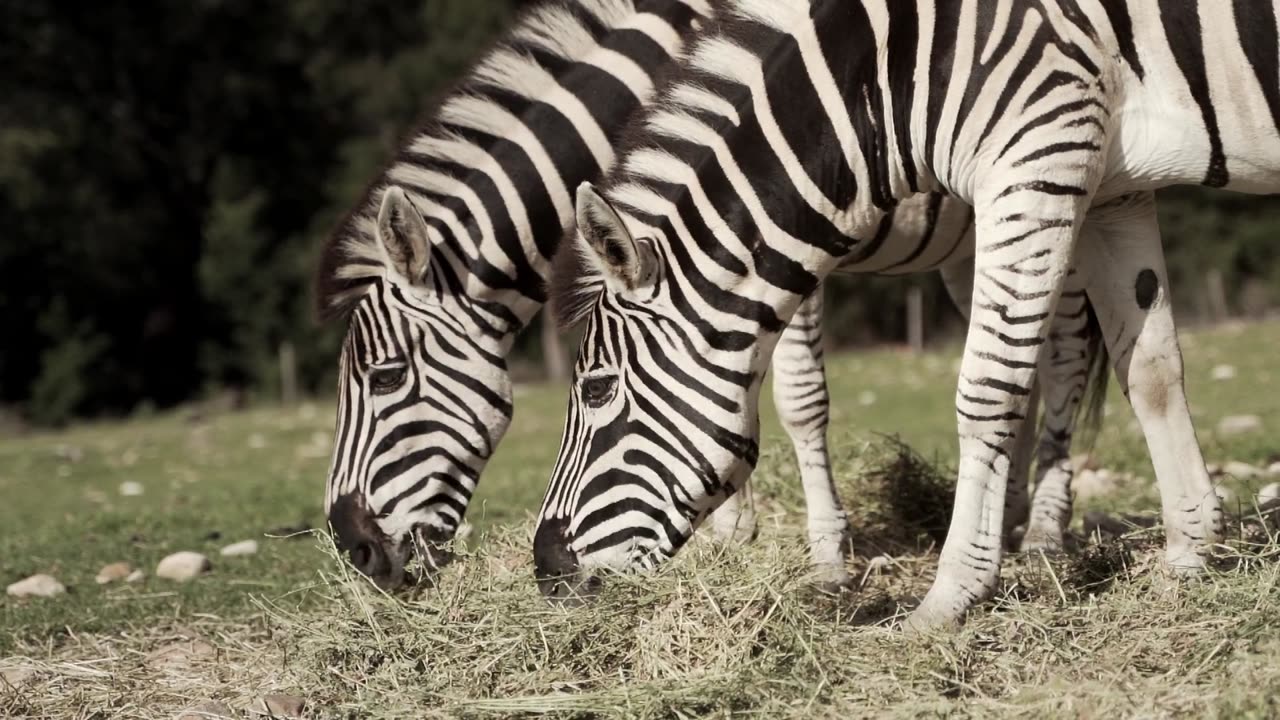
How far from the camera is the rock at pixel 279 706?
14.2 ft

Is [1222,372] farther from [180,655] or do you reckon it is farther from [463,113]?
[180,655]

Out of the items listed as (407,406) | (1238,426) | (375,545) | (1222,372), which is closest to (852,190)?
(407,406)

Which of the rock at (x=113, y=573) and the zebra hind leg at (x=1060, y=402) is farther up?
the zebra hind leg at (x=1060, y=402)

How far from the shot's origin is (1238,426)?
378 inches

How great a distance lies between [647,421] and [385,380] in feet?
5.41

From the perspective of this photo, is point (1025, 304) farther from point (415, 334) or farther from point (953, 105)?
point (415, 334)

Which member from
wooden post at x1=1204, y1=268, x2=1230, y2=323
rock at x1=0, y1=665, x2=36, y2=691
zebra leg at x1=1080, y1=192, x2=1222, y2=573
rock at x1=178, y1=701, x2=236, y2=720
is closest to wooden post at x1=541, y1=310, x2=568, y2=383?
wooden post at x1=1204, y1=268, x2=1230, y2=323

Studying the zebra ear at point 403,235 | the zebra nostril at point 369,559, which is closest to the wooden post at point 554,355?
the zebra ear at point 403,235

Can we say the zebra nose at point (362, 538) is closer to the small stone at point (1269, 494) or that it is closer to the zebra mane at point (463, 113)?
the zebra mane at point (463, 113)

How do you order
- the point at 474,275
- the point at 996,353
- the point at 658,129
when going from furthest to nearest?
the point at 474,275 → the point at 658,129 → the point at 996,353

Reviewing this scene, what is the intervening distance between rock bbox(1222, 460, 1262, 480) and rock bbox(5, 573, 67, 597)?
20.8 feet

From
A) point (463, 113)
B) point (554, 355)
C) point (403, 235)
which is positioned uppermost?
point (463, 113)

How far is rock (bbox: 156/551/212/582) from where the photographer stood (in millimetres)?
6777

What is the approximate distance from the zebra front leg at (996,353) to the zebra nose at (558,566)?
1.14m
